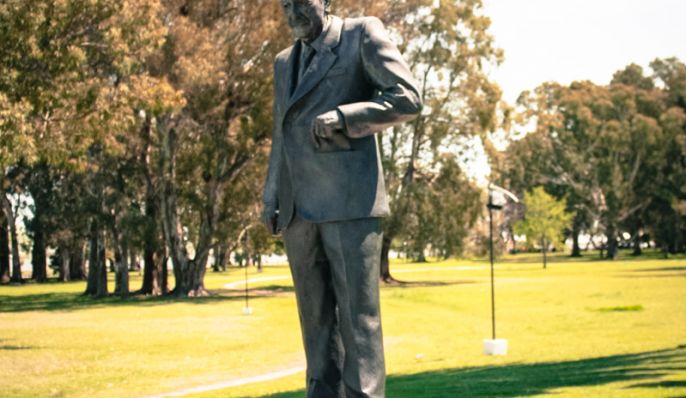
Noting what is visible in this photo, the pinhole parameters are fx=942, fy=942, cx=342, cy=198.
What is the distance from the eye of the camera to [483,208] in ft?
175

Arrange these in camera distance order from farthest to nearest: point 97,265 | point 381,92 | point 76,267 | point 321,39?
1. point 76,267
2. point 97,265
3. point 321,39
4. point 381,92

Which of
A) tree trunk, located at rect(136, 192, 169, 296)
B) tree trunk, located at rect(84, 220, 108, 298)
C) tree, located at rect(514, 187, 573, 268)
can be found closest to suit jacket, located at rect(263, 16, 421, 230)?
tree trunk, located at rect(136, 192, 169, 296)

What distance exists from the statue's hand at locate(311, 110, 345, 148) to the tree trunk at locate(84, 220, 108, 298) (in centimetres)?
4186

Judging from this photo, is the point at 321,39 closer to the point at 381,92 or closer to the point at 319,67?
the point at 319,67

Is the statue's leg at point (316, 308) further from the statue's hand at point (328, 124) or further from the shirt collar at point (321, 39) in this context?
the shirt collar at point (321, 39)

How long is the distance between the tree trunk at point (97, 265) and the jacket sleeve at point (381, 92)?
41752mm

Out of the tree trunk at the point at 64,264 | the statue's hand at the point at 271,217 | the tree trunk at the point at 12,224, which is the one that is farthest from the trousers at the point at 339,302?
the tree trunk at the point at 64,264

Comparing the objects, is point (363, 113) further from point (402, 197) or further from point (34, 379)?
point (402, 197)

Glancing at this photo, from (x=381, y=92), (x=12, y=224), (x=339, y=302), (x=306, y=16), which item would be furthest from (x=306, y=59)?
(x=12, y=224)

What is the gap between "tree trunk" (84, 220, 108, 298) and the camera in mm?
46312

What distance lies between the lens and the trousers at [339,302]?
534 cm

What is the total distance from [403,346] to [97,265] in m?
30.5

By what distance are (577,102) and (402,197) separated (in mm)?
41098

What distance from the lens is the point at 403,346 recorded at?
20922 millimetres
